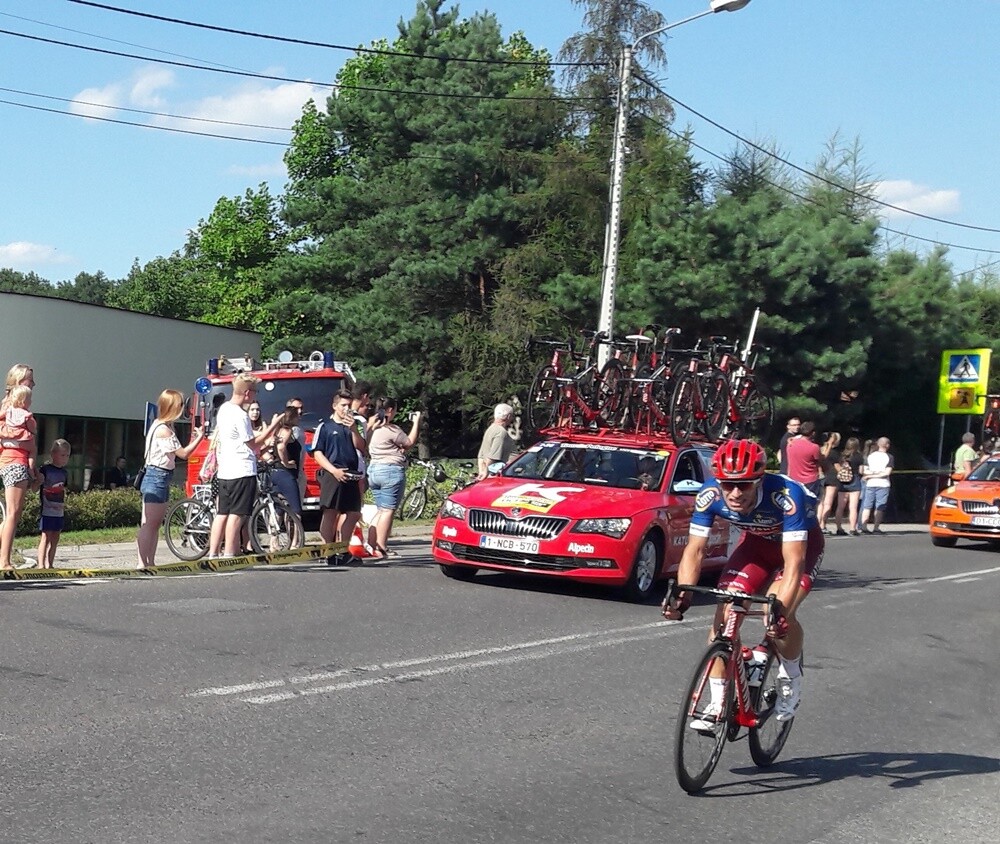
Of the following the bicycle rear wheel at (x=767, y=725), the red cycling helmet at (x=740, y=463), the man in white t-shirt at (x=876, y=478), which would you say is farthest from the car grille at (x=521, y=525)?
the man in white t-shirt at (x=876, y=478)

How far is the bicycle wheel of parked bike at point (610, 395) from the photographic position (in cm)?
1594

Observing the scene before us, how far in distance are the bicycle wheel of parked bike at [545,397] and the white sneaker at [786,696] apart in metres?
9.51

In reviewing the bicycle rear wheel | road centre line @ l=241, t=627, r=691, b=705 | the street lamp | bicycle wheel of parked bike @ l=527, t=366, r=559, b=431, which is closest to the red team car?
road centre line @ l=241, t=627, r=691, b=705

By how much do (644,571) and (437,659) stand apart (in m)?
4.25

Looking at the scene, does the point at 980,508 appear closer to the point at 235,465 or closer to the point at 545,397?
the point at 545,397

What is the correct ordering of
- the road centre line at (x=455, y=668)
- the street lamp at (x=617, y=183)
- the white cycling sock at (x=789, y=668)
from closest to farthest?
the white cycling sock at (x=789, y=668) → the road centre line at (x=455, y=668) → the street lamp at (x=617, y=183)

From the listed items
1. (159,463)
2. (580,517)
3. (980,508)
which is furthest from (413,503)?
(580,517)

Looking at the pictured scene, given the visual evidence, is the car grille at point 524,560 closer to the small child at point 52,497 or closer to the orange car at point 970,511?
the small child at point 52,497

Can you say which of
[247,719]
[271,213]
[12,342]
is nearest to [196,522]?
[247,719]

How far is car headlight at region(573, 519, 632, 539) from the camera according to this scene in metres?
12.6

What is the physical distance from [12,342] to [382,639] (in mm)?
25875

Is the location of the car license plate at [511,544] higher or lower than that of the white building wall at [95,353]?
lower

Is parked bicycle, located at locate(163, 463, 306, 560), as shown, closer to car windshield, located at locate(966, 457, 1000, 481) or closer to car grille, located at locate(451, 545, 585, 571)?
car grille, located at locate(451, 545, 585, 571)

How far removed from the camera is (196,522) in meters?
15.0
